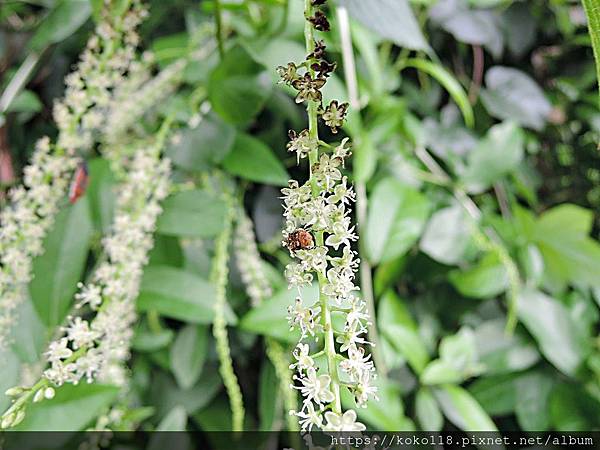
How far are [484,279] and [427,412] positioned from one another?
0.15 m

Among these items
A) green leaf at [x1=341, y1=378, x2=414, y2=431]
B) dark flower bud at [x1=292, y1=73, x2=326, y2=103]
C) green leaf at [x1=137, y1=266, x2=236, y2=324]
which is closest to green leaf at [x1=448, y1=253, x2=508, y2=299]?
green leaf at [x1=341, y1=378, x2=414, y2=431]

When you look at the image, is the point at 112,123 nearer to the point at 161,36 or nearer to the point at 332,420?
the point at 161,36

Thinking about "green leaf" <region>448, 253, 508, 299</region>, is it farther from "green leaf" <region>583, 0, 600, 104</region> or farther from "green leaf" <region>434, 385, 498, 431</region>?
"green leaf" <region>583, 0, 600, 104</region>

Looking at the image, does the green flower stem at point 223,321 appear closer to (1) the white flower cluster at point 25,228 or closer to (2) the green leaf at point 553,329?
(1) the white flower cluster at point 25,228

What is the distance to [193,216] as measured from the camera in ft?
1.78

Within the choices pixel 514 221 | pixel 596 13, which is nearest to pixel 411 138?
pixel 514 221

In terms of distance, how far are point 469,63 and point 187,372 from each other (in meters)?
0.56

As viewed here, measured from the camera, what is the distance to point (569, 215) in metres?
0.69

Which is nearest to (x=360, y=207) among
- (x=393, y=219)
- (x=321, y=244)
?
(x=393, y=219)

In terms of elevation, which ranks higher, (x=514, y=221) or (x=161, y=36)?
(x=161, y=36)

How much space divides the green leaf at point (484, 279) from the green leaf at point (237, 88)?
0.92 feet

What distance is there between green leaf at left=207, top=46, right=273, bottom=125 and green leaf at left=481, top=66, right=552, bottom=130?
36 centimetres

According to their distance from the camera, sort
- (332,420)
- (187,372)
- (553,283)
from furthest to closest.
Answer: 1. (553,283)
2. (187,372)
3. (332,420)

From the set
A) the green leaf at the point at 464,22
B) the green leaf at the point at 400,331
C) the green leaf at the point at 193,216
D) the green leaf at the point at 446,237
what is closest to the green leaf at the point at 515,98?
the green leaf at the point at 464,22
